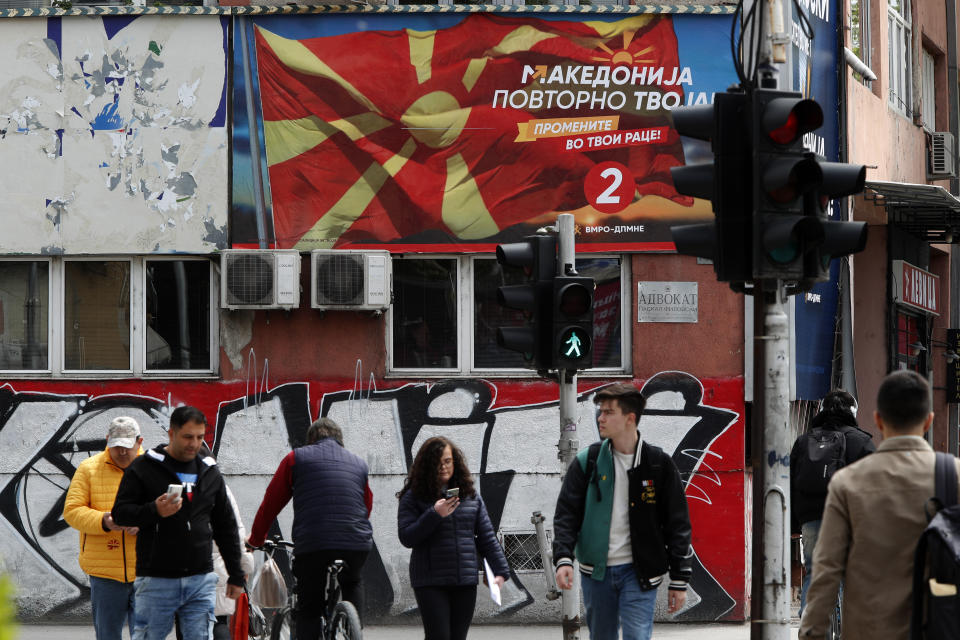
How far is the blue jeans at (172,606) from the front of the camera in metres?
7.32

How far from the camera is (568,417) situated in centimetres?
874

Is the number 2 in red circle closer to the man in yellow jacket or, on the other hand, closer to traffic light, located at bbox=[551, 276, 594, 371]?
traffic light, located at bbox=[551, 276, 594, 371]

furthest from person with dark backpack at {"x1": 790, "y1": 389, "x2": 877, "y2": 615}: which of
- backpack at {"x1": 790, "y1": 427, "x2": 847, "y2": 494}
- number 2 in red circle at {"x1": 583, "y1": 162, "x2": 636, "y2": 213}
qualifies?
number 2 in red circle at {"x1": 583, "y1": 162, "x2": 636, "y2": 213}

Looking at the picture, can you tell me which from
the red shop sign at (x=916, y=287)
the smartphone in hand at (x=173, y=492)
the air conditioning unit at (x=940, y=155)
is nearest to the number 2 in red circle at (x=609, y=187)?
the smartphone in hand at (x=173, y=492)

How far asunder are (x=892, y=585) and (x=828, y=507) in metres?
0.36

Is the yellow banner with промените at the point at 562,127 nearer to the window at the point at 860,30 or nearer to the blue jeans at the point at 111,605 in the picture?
the window at the point at 860,30

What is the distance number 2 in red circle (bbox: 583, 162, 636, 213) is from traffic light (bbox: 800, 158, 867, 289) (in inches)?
217

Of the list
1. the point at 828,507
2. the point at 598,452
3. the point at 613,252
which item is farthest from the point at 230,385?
the point at 828,507

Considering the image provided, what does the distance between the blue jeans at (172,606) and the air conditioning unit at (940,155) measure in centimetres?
1678

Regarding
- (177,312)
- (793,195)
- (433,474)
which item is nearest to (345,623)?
(433,474)

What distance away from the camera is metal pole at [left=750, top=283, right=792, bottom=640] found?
21.5 ft

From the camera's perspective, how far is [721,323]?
12.1m

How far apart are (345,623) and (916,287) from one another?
12851mm

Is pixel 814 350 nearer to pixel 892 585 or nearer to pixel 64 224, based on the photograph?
pixel 64 224
